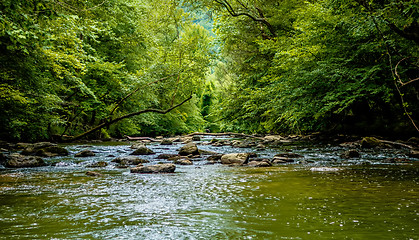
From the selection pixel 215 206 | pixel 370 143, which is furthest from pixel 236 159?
pixel 370 143

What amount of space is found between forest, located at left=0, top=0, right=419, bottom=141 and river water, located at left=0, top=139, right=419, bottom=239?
2516mm

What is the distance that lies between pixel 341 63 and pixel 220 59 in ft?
27.1

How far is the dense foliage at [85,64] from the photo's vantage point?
732cm

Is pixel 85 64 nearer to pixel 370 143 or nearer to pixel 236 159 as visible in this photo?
pixel 236 159

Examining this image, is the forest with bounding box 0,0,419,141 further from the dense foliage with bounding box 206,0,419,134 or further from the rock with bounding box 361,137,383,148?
the rock with bounding box 361,137,383,148

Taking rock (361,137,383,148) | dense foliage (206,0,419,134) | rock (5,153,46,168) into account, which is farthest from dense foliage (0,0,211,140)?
rock (361,137,383,148)

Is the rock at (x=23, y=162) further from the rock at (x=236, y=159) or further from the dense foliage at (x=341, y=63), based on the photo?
the dense foliage at (x=341, y=63)

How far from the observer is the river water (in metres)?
→ 2.87

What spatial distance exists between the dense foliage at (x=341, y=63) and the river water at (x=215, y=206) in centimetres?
306

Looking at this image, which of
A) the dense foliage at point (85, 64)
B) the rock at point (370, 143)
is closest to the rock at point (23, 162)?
the dense foliage at point (85, 64)

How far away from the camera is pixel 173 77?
52.7ft

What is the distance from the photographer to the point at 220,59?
1855 centimetres

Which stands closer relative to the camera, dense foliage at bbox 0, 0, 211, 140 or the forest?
dense foliage at bbox 0, 0, 211, 140

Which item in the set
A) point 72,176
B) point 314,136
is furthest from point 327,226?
point 314,136
